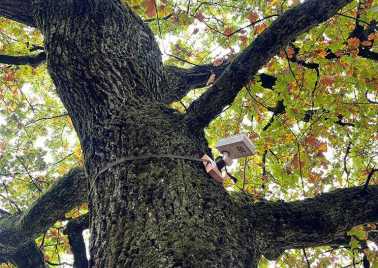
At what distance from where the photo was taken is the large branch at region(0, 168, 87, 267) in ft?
12.4

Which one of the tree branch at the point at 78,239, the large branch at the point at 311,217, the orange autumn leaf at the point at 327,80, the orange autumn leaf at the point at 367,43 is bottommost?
the large branch at the point at 311,217

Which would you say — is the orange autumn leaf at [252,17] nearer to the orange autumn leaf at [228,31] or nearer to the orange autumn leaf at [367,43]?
the orange autumn leaf at [228,31]

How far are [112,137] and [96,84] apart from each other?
1.87 ft

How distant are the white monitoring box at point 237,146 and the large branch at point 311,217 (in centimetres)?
42

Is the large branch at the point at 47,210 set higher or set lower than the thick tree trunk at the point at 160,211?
higher

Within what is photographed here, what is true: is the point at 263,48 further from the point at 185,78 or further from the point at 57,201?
the point at 57,201

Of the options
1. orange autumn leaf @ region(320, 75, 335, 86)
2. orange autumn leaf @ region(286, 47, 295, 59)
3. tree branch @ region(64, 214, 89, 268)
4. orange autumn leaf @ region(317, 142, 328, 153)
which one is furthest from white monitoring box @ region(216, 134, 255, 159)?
orange autumn leaf @ region(317, 142, 328, 153)

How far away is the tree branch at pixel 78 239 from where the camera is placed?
354 cm

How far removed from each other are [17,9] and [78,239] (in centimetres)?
246

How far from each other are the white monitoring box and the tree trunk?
173 millimetres

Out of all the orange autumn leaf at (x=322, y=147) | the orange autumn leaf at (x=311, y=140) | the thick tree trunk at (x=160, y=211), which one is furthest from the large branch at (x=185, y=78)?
the orange autumn leaf at (x=322, y=147)

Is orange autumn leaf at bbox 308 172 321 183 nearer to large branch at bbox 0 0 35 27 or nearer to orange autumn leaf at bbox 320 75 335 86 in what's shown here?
orange autumn leaf at bbox 320 75 335 86

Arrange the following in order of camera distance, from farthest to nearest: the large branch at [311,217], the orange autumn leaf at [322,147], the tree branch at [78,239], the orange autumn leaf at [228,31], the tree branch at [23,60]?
the orange autumn leaf at [228,31] → the orange autumn leaf at [322,147] → the tree branch at [23,60] → the tree branch at [78,239] → the large branch at [311,217]

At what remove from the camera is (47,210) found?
388cm
